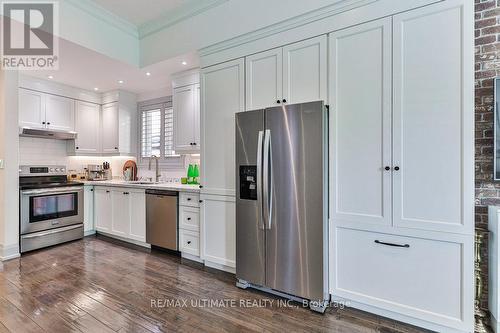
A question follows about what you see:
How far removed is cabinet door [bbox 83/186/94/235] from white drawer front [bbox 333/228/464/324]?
4014 millimetres

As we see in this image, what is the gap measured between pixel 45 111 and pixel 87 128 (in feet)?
2.21

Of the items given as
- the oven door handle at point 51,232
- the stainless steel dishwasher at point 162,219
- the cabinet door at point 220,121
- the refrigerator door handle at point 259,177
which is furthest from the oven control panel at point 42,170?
the refrigerator door handle at point 259,177

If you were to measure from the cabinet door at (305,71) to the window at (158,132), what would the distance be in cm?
242

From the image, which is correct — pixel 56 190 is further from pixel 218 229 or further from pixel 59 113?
pixel 218 229

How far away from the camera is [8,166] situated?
129 inches

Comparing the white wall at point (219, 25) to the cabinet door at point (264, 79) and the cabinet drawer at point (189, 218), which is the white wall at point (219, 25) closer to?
the cabinet door at point (264, 79)

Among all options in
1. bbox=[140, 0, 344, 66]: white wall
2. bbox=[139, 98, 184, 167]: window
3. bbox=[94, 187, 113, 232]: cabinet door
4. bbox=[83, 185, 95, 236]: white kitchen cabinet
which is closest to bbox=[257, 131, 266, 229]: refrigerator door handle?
bbox=[140, 0, 344, 66]: white wall

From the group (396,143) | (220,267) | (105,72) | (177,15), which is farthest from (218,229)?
(105,72)

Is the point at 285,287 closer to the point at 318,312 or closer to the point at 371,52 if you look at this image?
the point at 318,312

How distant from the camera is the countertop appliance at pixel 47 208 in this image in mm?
3473

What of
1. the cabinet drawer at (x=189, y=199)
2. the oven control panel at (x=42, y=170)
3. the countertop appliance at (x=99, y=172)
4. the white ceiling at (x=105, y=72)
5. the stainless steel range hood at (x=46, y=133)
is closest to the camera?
the cabinet drawer at (x=189, y=199)

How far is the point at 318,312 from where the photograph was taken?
2.07 meters

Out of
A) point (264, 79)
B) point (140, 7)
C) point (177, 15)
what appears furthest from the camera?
point (177, 15)

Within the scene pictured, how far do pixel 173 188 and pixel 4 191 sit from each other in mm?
2182
